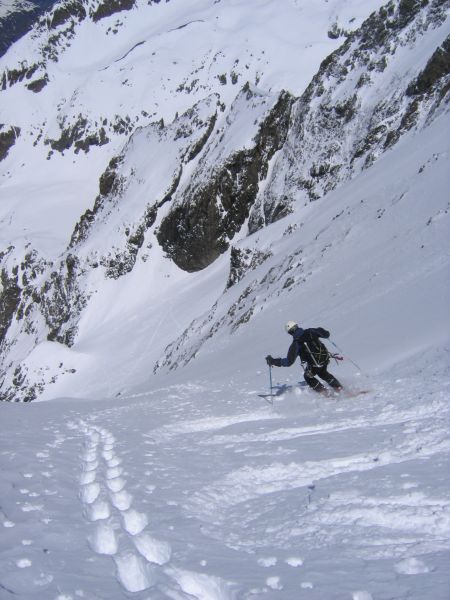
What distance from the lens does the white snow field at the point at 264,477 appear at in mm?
3715

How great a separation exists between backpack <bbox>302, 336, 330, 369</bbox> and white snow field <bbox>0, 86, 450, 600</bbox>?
26.3 inches

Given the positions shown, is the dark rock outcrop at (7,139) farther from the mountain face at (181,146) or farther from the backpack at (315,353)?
the backpack at (315,353)

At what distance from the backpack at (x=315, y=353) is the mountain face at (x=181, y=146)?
46.2ft

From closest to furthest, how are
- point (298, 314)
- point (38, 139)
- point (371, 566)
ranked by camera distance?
1. point (371, 566)
2. point (298, 314)
3. point (38, 139)

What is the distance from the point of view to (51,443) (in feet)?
29.7

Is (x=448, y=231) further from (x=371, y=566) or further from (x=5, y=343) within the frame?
(x=5, y=343)

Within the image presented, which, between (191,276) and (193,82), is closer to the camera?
(191,276)

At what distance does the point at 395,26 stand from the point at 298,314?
3291 cm

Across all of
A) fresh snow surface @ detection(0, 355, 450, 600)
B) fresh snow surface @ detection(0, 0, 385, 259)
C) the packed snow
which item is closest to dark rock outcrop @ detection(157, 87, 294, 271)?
the packed snow

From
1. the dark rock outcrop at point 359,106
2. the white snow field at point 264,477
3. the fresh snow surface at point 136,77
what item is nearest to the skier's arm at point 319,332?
the white snow field at point 264,477

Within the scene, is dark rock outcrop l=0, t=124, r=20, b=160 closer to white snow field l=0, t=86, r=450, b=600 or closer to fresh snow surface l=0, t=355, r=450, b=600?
white snow field l=0, t=86, r=450, b=600

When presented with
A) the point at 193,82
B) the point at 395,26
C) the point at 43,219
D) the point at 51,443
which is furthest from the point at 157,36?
the point at 51,443

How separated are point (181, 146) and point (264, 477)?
211ft

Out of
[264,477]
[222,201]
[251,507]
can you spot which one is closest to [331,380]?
[264,477]
